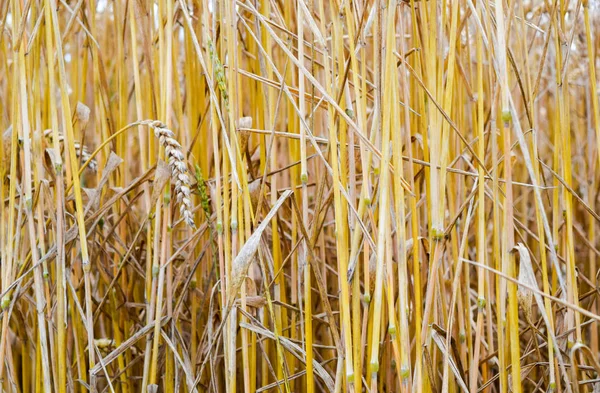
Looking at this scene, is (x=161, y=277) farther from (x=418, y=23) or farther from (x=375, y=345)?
(x=418, y=23)

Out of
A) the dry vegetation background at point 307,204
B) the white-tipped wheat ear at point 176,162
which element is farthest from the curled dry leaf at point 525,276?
the white-tipped wheat ear at point 176,162

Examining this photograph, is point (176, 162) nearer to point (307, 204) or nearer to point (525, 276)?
point (307, 204)

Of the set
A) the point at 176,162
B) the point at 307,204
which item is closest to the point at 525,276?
the point at 307,204

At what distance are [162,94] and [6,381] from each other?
62 cm

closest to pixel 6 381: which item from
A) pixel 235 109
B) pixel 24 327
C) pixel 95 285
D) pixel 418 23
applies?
pixel 24 327

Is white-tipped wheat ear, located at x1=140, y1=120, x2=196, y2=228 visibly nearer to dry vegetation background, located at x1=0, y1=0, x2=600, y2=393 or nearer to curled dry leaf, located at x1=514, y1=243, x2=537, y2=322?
dry vegetation background, located at x1=0, y1=0, x2=600, y2=393

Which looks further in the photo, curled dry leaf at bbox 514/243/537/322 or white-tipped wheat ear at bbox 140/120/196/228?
white-tipped wheat ear at bbox 140/120/196/228

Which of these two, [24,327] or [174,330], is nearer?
[174,330]

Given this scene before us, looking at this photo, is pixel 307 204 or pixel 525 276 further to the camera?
pixel 307 204

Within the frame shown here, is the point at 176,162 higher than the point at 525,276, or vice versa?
the point at 176,162

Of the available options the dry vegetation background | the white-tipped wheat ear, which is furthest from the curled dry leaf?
the white-tipped wheat ear

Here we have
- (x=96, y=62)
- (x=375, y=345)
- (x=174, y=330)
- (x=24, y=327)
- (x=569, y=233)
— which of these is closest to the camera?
(x=375, y=345)

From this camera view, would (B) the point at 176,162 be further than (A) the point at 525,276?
Yes

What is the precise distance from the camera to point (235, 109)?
0.82 metres
